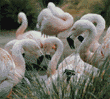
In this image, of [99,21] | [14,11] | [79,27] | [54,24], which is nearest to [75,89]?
[79,27]

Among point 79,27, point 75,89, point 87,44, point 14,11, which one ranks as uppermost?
point 14,11

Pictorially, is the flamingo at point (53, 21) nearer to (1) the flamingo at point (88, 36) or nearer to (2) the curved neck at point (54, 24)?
(2) the curved neck at point (54, 24)

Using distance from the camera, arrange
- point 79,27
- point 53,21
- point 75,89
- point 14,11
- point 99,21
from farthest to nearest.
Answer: point 14,11 < point 53,21 < point 99,21 < point 79,27 < point 75,89

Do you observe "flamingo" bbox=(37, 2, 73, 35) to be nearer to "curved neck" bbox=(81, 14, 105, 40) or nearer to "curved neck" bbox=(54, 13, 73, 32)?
"curved neck" bbox=(54, 13, 73, 32)

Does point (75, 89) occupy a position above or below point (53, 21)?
below

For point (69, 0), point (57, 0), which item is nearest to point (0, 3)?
point (57, 0)

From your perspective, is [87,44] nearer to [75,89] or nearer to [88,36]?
[88,36]

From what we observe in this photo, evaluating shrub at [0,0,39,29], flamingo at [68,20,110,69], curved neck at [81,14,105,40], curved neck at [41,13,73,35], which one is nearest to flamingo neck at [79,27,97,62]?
flamingo at [68,20,110,69]

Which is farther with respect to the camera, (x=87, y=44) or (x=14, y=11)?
(x=14, y=11)

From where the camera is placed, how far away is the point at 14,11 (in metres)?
5.06

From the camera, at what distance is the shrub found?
5023mm

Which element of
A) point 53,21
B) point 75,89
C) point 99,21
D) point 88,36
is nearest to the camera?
point 75,89

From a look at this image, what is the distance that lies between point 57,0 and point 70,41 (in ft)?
11.9

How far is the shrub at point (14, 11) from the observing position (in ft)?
16.5
